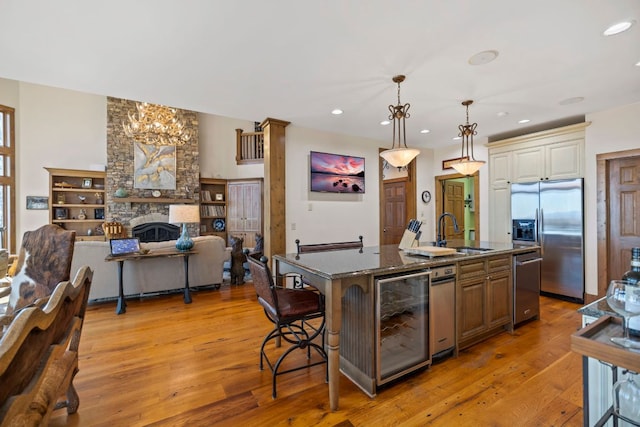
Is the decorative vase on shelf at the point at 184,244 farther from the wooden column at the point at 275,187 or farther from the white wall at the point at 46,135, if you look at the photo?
the white wall at the point at 46,135

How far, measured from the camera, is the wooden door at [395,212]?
5812 mm

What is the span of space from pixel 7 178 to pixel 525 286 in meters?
9.96

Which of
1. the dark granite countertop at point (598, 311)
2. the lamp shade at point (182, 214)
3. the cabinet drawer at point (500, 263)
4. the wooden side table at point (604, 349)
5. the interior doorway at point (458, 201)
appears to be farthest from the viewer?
the interior doorway at point (458, 201)

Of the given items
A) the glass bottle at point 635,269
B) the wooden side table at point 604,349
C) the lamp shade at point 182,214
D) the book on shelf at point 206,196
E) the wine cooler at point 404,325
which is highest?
the book on shelf at point 206,196

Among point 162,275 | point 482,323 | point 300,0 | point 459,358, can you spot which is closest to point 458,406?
point 459,358

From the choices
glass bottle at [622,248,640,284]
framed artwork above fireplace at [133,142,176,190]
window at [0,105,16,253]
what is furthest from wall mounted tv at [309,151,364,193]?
window at [0,105,16,253]

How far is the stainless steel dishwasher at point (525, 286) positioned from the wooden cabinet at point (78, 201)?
8.70 m

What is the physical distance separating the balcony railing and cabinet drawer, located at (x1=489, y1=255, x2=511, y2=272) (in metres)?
7.17

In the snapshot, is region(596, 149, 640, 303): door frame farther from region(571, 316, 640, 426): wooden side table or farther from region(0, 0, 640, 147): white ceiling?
A: region(571, 316, 640, 426): wooden side table

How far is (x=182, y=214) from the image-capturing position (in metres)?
4.08

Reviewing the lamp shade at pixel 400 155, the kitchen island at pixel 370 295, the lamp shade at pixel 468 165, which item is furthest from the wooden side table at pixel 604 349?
the lamp shade at pixel 468 165

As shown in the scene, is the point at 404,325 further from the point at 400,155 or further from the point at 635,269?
the point at 400,155

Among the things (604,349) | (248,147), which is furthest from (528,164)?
(248,147)

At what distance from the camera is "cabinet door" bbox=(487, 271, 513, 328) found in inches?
106
